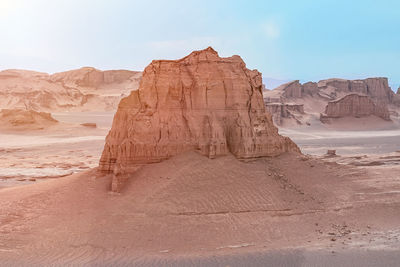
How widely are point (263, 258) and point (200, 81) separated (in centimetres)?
559

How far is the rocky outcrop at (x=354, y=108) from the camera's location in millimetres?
56281

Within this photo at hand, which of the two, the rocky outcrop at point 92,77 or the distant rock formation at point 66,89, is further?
the rocky outcrop at point 92,77

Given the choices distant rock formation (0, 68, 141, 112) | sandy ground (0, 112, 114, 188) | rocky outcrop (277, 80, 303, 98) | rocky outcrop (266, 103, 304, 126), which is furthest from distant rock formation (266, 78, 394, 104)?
sandy ground (0, 112, 114, 188)

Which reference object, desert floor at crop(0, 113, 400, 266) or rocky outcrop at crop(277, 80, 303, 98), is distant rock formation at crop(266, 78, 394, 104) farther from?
desert floor at crop(0, 113, 400, 266)

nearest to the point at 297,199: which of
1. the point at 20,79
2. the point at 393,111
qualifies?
the point at 393,111

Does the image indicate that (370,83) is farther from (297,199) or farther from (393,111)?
(297,199)

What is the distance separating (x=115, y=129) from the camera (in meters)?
10.6

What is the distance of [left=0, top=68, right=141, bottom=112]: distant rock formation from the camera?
62875 mm

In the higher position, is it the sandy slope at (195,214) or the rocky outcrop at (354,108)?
the rocky outcrop at (354,108)

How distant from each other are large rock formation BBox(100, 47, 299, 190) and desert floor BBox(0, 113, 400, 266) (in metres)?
0.44

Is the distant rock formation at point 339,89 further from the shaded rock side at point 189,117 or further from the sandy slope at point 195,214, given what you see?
the sandy slope at point 195,214

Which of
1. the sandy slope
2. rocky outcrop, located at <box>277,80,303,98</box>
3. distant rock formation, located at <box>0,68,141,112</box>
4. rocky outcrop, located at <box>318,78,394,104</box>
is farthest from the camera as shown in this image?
rocky outcrop, located at <box>277,80,303,98</box>

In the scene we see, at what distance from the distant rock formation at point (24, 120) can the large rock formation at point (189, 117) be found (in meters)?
32.2

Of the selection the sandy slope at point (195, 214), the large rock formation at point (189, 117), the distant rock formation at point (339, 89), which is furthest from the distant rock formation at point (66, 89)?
the sandy slope at point (195, 214)
